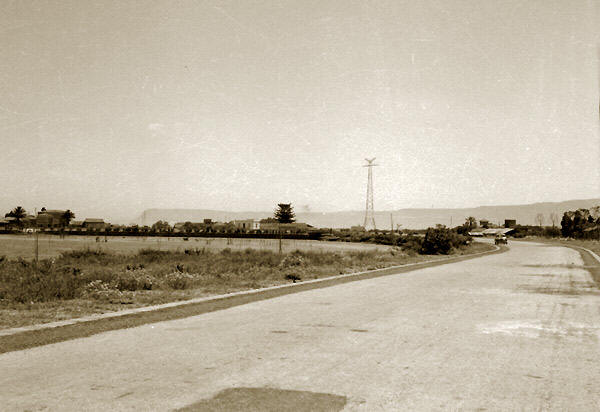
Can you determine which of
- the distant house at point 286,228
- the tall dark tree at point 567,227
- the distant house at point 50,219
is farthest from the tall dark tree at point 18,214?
the tall dark tree at point 567,227

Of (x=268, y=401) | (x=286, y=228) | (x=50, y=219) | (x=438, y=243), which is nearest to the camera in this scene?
(x=268, y=401)

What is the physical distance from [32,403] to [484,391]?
4341 mm

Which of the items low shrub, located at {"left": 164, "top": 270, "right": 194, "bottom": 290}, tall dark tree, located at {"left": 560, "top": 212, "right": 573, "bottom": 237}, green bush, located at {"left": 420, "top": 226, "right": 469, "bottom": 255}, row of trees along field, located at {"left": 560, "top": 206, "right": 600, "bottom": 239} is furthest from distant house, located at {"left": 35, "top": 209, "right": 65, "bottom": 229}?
low shrub, located at {"left": 164, "top": 270, "right": 194, "bottom": 290}

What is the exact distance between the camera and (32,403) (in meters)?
4.69

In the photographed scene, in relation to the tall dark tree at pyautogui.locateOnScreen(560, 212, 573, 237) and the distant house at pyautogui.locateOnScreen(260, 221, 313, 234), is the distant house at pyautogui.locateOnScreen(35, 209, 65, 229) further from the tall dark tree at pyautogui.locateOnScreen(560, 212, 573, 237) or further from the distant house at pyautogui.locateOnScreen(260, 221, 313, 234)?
the tall dark tree at pyautogui.locateOnScreen(560, 212, 573, 237)

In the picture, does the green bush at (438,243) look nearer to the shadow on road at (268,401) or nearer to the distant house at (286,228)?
the shadow on road at (268,401)

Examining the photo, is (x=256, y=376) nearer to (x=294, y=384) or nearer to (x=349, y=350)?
(x=294, y=384)

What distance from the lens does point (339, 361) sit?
6359 mm

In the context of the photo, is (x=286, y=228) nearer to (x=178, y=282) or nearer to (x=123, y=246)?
(x=123, y=246)

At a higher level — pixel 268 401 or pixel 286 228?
pixel 286 228

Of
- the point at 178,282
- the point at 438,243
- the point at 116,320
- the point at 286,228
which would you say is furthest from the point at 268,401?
the point at 286,228

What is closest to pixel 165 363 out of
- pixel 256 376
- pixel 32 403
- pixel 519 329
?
pixel 256 376

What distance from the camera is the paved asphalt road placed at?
4.97 m

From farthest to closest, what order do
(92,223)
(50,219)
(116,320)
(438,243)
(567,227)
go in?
(50,219) < (92,223) < (567,227) < (438,243) < (116,320)
